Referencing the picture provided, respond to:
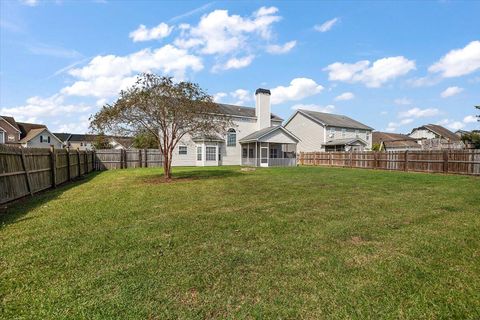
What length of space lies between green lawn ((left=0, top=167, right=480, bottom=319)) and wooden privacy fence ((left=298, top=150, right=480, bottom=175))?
11.4 meters

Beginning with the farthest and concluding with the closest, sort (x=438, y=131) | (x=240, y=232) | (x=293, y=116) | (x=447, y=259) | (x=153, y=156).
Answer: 1. (x=438, y=131)
2. (x=293, y=116)
3. (x=153, y=156)
4. (x=240, y=232)
5. (x=447, y=259)

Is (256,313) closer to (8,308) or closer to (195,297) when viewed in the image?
(195,297)

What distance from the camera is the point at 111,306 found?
9.45 ft

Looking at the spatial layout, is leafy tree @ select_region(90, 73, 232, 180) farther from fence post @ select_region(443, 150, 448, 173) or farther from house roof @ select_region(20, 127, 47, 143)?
house roof @ select_region(20, 127, 47, 143)

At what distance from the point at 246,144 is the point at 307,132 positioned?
11753 millimetres

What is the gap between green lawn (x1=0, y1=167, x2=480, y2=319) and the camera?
288cm

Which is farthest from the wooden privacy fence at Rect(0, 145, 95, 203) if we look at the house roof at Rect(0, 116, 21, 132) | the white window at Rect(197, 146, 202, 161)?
the house roof at Rect(0, 116, 21, 132)

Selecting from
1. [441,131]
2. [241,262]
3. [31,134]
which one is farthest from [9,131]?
[441,131]

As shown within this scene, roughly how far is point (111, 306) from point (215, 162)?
25.3 meters

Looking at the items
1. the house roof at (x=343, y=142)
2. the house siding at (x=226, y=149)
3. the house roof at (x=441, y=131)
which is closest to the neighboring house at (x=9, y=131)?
the house siding at (x=226, y=149)

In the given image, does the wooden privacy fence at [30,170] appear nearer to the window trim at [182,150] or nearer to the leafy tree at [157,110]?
the leafy tree at [157,110]

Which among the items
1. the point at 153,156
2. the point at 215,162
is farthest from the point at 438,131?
the point at 153,156

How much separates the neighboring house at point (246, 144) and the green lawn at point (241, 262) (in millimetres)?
19784

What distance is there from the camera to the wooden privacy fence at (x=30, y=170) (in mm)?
8016
